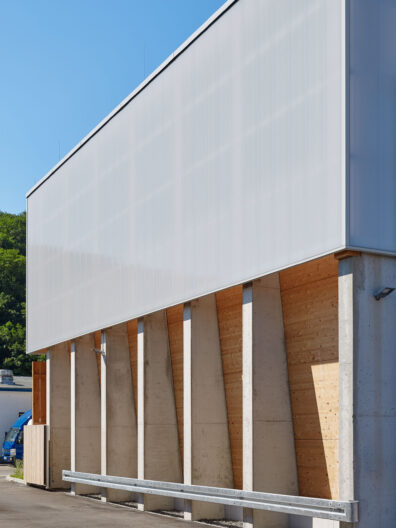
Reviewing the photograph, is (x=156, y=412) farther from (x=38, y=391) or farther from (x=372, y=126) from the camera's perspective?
(x=38, y=391)

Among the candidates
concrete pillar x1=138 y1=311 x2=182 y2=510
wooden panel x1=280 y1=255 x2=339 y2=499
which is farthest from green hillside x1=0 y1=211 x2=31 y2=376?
wooden panel x1=280 y1=255 x2=339 y2=499

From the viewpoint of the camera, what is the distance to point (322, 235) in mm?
14789

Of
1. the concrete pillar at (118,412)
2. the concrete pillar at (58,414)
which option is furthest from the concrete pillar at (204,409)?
the concrete pillar at (58,414)

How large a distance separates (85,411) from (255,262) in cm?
1222

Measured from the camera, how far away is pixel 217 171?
60.8ft

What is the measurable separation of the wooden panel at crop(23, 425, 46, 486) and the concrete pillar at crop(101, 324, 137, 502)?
5602 millimetres

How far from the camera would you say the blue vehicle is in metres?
44.0

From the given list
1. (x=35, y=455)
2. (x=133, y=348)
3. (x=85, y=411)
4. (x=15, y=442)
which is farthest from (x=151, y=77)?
(x=15, y=442)

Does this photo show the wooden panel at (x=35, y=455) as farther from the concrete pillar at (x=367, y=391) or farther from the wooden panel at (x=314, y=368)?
the concrete pillar at (x=367, y=391)

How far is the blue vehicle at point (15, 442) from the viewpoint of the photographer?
144ft

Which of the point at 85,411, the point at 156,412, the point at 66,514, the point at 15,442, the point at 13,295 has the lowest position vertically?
the point at 15,442

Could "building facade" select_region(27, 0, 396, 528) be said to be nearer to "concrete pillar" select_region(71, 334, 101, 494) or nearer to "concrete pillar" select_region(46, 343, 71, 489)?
"concrete pillar" select_region(71, 334, 101, 494)

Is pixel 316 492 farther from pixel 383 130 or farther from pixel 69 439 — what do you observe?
pixel 69 439

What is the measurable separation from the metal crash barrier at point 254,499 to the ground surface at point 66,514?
1.92 feet
